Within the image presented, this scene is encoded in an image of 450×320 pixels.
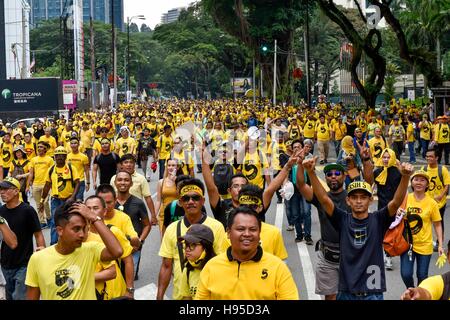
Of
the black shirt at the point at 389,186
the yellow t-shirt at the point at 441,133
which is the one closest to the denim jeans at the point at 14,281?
the black shirt at the point at 389,186

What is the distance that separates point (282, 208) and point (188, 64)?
98.4m

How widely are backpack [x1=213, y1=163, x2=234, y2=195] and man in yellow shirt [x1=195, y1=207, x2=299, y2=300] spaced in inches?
232

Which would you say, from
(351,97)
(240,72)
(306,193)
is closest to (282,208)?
(306,193)

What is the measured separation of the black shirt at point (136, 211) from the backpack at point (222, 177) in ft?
6.29

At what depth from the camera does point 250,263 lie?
5203 millimetres

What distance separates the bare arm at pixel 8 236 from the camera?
772 centimetres

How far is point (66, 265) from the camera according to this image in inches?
231

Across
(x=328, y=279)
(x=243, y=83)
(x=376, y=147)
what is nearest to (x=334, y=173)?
(x=328, y=279)

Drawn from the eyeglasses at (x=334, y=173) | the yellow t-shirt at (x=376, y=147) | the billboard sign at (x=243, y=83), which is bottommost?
the eyeglasses at (x=334, y=173)

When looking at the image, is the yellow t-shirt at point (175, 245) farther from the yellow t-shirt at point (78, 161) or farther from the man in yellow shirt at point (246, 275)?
the yellow t-shirt at point (78, 161)

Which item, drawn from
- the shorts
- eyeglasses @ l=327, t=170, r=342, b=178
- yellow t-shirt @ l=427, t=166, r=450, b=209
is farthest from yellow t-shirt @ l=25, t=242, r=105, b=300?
yellow t-shirt @ l=427, t=166, r=450, b=209

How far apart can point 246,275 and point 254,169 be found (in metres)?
8.16

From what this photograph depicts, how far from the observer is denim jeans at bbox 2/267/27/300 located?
8.16m

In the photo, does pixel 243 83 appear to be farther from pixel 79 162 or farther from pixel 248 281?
pixel 248 281
